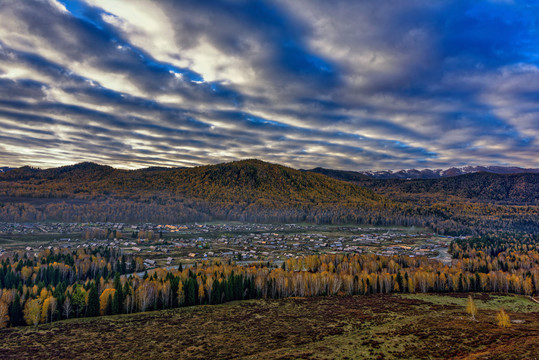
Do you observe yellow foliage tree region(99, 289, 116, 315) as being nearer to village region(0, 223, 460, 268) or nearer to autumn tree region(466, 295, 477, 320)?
village region(0, 223, 460, 268)

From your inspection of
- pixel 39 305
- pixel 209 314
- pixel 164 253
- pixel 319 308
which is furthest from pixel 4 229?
pixel 319 308

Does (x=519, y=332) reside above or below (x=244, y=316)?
above

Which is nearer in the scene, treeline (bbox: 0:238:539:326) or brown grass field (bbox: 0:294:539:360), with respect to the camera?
brown grass field (bbox: 0:294:539:360)

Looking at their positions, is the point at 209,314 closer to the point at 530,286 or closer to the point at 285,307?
the point at 285,307

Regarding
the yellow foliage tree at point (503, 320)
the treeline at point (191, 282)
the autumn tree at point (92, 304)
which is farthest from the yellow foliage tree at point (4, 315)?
the yellow foliage tree at point (503, 320)

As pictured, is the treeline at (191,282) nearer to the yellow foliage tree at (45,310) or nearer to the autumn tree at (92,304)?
the autumn tree at (92,304)

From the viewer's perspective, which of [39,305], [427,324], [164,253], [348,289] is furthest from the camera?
[164,253]

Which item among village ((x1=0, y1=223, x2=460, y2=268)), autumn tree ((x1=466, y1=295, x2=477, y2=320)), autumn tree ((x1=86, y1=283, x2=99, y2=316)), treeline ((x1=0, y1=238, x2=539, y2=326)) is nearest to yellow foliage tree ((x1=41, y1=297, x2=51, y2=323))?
treeline ((x1=0, y1=238, x2=539, y2=326))
